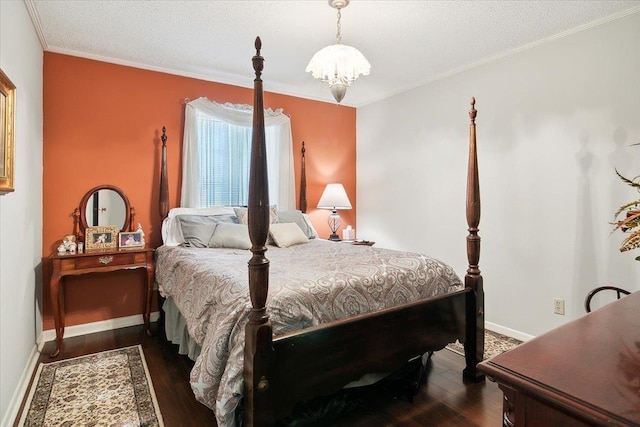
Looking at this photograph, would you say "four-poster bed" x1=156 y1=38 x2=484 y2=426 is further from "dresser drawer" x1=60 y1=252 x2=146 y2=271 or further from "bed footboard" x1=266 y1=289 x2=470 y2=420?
"dresser drawer" x1=60 y1=252 x2=146 y2=271

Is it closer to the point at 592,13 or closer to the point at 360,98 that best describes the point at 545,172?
the point at 592,13

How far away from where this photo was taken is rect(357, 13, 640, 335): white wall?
8.20 ft

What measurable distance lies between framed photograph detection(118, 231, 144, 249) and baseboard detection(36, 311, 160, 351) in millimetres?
734

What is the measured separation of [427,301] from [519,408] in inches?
52.9

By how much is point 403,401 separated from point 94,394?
183 cm

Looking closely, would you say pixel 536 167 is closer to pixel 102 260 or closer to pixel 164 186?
pixel 164 186

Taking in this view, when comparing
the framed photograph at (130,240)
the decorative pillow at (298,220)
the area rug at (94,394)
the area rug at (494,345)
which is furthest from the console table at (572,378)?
the framed photograph at (130,240)

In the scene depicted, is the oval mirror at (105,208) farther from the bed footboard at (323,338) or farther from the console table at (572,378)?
the console table at (572,378)

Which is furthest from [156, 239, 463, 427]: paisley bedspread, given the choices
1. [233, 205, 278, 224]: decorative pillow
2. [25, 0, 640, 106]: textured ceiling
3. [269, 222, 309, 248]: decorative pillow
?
[25, 0, 640, 106]: textured ceiling

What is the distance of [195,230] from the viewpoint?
3107 mm

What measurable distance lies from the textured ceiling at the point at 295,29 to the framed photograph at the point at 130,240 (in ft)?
5.20

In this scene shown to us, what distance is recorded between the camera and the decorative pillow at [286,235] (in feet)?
10.2

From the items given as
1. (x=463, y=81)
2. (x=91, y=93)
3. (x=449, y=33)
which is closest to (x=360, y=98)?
(x=463, y=81)

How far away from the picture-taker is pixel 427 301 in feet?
6.74
